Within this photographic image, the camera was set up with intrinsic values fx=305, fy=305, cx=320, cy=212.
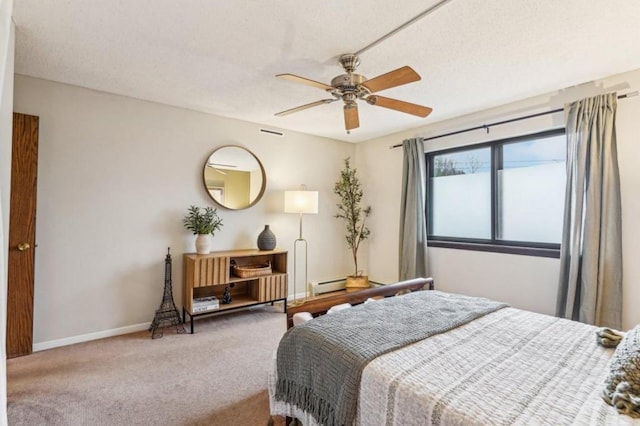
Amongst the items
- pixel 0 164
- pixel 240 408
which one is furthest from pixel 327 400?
pixel 0 164

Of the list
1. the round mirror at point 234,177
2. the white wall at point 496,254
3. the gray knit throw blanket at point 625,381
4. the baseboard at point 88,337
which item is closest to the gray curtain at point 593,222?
the white wall at point 496,254

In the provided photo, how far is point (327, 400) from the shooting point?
54.8 inches

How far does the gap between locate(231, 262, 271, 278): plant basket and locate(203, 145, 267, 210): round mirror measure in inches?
29.5

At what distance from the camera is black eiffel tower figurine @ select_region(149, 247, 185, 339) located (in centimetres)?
318

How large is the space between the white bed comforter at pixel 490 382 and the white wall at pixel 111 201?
7.63 ft

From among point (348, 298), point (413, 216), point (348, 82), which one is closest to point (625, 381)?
point (348, 298)

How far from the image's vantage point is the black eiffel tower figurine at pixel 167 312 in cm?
318

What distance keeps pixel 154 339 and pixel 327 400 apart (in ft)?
7.56

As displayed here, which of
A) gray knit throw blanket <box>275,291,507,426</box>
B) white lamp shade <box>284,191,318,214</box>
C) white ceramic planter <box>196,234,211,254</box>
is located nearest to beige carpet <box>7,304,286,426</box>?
gray knit throw blanket <box>275,291,507,426</box>

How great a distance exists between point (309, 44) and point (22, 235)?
9.27ft

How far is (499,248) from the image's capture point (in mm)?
3375

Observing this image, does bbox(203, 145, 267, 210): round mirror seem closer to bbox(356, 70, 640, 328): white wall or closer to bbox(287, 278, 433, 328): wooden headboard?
bbox(356, 70, 640, 328): white wall

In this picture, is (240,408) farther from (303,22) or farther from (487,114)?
(487,114)

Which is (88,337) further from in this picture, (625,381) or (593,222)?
(593,222)
